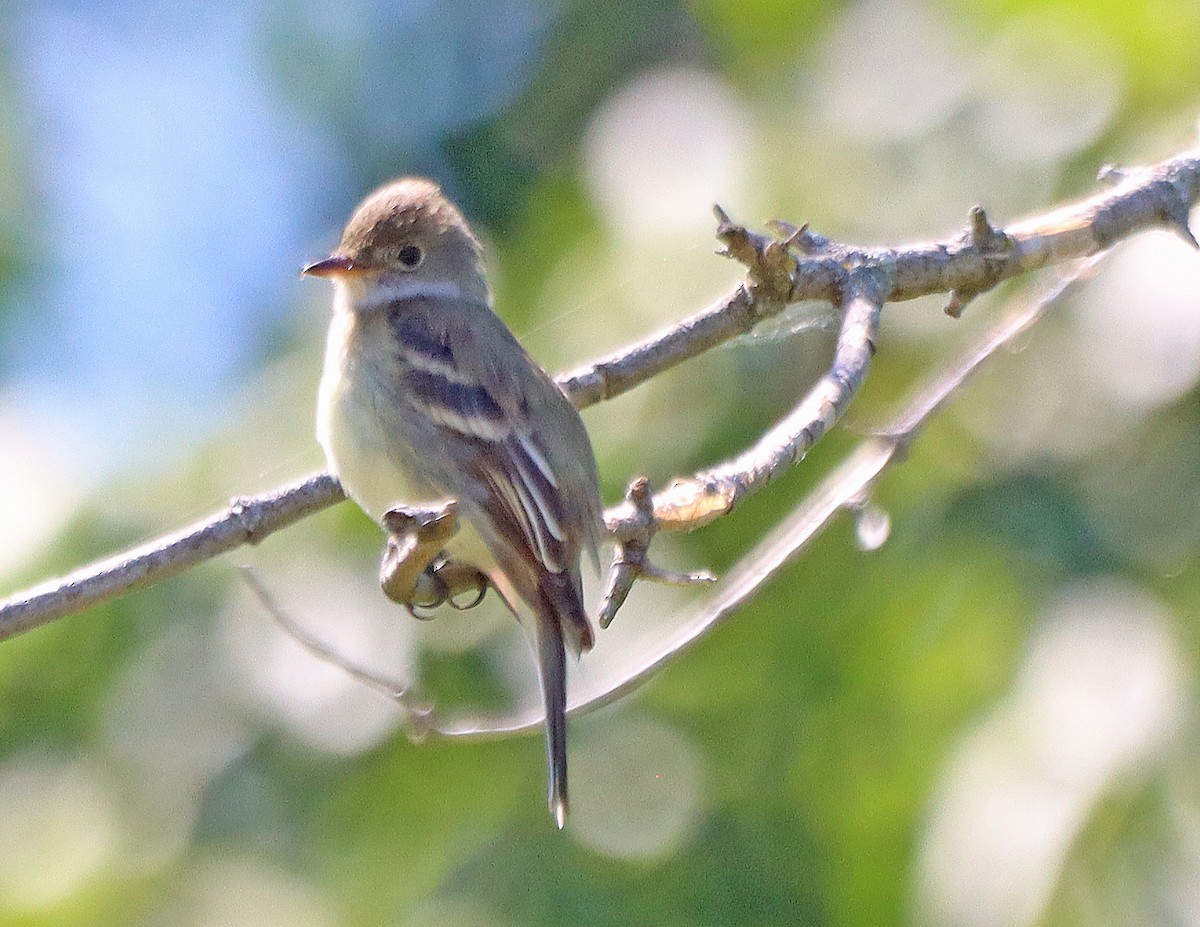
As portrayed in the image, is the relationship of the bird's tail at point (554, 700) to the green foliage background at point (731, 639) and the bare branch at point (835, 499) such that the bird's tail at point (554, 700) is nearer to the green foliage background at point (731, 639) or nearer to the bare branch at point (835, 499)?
the bare branch at point (835, 499)

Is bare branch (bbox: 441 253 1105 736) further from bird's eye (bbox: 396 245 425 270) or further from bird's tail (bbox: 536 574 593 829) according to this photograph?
bird's eye (bbox: 396 245 425 270)

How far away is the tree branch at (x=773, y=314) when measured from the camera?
2260mm

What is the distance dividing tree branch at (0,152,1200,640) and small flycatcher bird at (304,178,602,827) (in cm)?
12

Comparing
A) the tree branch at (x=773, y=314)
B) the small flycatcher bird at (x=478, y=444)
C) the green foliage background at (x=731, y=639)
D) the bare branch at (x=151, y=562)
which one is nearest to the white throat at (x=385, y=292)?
the small flycatcher bird at (x=478, y=444)

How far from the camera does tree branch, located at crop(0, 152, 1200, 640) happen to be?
226 cm

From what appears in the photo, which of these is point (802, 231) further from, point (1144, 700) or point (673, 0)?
point (673, 0)

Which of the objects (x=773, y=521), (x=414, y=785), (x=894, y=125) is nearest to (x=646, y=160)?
(x=894, y=125)

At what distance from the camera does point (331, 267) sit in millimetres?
3449

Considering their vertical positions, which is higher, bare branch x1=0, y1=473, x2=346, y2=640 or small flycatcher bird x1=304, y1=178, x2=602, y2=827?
bare branch x1=0, y1=473, x2=346, y2=640

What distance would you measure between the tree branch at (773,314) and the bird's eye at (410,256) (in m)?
0.83

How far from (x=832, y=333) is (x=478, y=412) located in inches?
43.8

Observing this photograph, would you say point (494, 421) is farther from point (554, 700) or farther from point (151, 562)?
point (151, 562)

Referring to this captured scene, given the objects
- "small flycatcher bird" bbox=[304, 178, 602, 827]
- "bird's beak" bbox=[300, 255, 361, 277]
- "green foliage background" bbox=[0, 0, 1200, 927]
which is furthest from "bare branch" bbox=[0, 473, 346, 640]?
"green foliage background" bbox=[0, 0, 1200, 927]

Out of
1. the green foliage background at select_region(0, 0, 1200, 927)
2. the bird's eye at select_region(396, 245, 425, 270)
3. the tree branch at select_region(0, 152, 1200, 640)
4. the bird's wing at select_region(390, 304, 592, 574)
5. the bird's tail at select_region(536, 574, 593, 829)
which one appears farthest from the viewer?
the bird's eye at select_region(396, 245, 425, 270)
